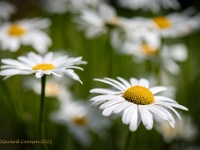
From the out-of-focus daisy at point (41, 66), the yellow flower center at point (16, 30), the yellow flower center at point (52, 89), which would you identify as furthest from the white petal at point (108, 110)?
the yellow flower center at point (52, 89)

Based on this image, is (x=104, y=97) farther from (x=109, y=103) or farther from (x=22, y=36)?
(x=22, y=36)

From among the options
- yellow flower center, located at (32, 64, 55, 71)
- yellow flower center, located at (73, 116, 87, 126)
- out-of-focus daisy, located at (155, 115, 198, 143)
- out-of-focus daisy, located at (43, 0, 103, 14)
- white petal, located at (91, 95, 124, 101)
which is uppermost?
out-of-focus daisy, located at (43, 0, 103, 14)

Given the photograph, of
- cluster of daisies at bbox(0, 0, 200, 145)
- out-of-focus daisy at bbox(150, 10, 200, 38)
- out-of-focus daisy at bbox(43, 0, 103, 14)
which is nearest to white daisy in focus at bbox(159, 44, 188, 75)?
cluster of daisies at bbox(0, 0, 200, 145)

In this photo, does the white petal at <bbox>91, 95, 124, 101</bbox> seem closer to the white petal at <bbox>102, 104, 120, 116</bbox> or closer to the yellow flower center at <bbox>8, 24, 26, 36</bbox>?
the white petal at <bbox>102, 104, 120, 116</bbox>

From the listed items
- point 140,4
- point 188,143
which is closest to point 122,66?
point 140,4

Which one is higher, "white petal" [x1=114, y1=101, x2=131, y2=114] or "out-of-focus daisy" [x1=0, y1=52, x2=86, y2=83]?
"out-of-focus daisy" [x1=0, y1=52, x2=86, y2=83]

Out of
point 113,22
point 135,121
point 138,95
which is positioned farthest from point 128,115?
point 113,22

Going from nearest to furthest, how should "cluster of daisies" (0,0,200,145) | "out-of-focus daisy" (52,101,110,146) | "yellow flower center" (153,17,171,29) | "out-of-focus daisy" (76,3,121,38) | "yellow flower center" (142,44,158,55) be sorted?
"cluster of daisies" (0,0,200,145) < "out-of-focus daisy" (52,101,110,146) < "out-of-focus daisy" (76,3,121,38) < "yellow flower center" (153,17,171,29) < "yellow flower center" (142,44,158,55)
